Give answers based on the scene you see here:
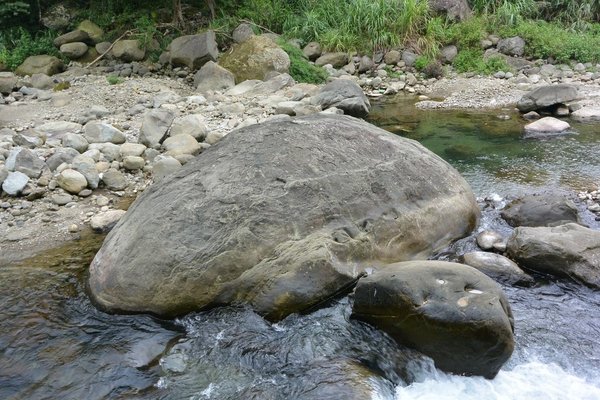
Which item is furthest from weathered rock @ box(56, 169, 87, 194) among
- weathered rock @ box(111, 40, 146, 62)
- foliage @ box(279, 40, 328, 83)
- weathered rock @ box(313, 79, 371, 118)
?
weathered rock @ box(111, 40, 146, 62)

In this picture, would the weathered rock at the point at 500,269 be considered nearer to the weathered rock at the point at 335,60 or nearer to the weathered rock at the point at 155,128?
the weathered rock at the point at 155,128

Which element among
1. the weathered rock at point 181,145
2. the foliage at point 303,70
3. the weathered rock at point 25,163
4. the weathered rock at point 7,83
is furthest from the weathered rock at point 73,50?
the weathered rock at point 25,163

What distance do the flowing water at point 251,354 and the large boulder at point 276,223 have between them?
0.20m

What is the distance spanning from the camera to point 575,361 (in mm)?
3875

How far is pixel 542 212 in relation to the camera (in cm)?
579

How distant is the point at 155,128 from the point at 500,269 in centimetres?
530

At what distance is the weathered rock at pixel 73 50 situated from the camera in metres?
13.4

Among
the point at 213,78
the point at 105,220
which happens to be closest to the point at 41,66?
the point at 213,78

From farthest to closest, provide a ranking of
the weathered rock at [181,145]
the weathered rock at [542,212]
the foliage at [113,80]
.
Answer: the foliage at [113,80]
the weathered rock at [181,145]
the weathered rock at [542,212]

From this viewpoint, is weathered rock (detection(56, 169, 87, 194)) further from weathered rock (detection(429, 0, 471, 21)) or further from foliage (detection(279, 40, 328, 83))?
weathered rock (detection(429, 0, 471, 21))

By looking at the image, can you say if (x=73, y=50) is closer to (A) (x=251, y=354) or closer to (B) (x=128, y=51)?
(B) (x=128, y=51)

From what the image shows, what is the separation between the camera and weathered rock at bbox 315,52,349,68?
14.0m

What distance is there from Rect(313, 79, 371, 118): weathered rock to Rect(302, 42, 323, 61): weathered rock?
3.77m

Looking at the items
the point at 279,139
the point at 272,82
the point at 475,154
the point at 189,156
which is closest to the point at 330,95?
the point at 272,82
